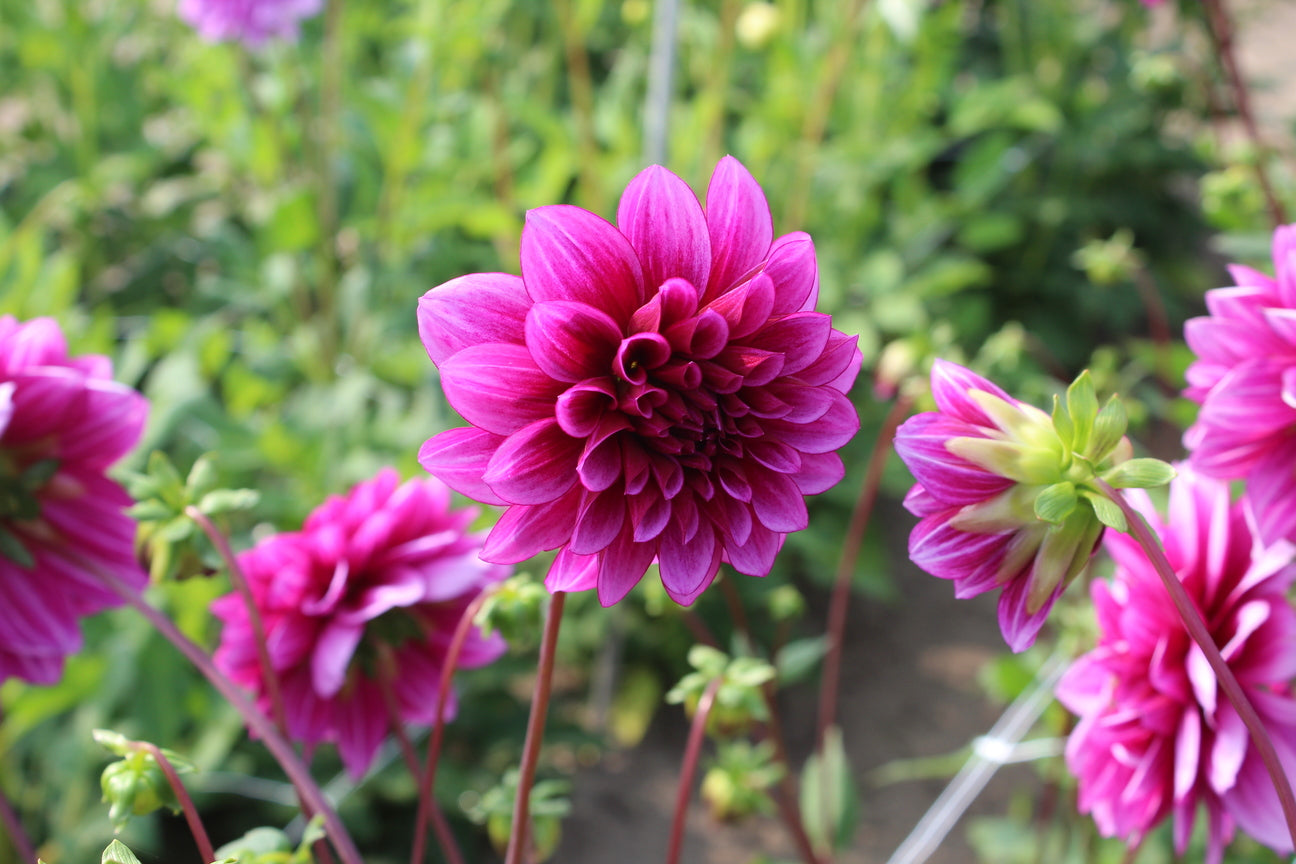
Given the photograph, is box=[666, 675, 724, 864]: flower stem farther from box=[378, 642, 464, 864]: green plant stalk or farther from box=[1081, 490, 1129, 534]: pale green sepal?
box=[1081, 490, 1129, 534]: pale green sepal

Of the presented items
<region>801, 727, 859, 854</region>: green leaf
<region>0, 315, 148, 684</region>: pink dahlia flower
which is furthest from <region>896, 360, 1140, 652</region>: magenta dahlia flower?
<region>801, 727, 859, 854</region>: green leaf

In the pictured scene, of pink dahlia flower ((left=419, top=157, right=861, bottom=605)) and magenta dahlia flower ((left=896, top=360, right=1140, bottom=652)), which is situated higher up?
pink dahlia flower ((left=419, top=157, right=861, bottom=605))

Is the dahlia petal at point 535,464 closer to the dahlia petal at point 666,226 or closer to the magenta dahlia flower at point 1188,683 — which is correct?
the dahlia petal at point 666,226

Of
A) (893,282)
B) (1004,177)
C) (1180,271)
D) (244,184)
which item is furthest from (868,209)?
(244,184)

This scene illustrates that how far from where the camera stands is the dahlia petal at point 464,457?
0.97 feet

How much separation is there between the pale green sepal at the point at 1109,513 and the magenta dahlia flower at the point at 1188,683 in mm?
129

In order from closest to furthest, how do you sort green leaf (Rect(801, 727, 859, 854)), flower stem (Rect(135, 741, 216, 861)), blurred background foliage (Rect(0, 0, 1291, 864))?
flower stem (Rect(135, 741, 216, 861)) → green leaf (Rect(801, 727, 859, 854)) → blurred background foliage (Rect(0, 0, 1291, 864))

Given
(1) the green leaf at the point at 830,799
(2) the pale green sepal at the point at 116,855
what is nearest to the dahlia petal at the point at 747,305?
(2) the pale green sepal at the point at 116,855

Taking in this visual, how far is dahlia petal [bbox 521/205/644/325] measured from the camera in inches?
11.4

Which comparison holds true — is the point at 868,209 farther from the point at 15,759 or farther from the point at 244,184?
the point at 15,759

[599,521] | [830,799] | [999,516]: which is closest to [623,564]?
[599,521]

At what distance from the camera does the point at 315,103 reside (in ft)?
5.14

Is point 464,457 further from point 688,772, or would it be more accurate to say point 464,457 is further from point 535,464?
point 688,772

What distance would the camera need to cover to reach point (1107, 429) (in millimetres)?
306
